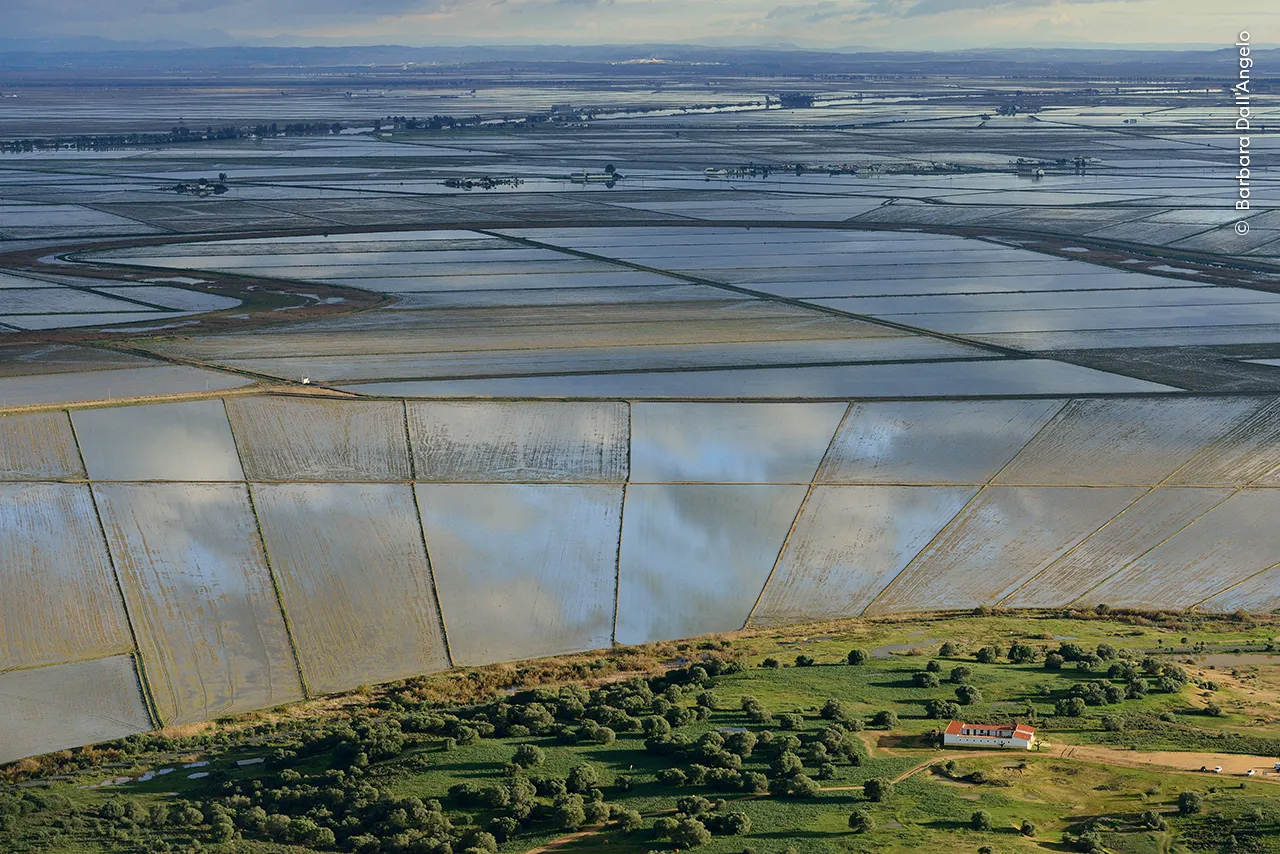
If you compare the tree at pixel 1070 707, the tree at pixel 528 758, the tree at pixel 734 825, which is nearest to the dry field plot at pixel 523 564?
the tree at pixel 528 758

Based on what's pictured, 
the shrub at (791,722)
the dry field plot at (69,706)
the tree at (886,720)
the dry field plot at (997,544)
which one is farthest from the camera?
the dry field plot at (997,544)

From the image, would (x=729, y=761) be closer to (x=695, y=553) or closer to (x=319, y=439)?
(x=695, y=553)

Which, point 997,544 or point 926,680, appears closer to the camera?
point 926,680

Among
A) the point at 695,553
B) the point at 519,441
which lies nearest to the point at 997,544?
the point at 695,553

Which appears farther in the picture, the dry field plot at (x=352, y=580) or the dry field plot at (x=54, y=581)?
the dry field plot at (x=54, y=581)

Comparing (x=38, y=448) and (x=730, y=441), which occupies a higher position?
(x=730, y=441)

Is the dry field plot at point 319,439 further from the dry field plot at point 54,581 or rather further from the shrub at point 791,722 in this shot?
the shrub at point 791,722

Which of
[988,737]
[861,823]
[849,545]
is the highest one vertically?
[849,545]
